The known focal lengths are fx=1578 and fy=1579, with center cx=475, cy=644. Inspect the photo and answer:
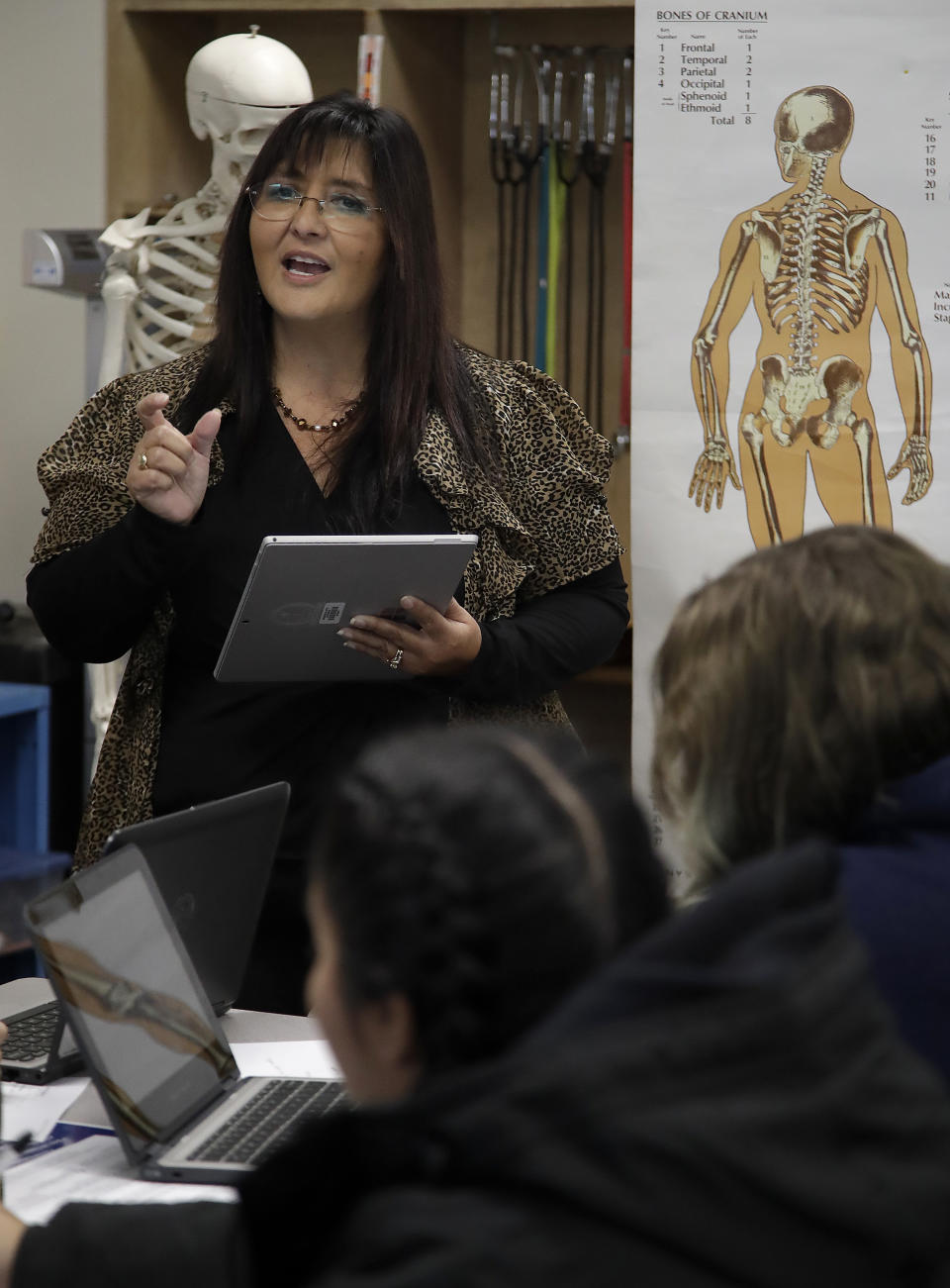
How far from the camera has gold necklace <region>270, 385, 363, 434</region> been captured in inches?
81.7

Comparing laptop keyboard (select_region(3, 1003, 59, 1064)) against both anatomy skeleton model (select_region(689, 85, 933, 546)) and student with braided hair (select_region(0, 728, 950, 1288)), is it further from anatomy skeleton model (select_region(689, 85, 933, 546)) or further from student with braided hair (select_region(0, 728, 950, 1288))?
anatomy skeleton model (select_region(689, 85, 933, 546))

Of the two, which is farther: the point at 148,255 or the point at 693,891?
the point at 148,255

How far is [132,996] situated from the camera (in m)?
1.36

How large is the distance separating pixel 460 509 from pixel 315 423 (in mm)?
228

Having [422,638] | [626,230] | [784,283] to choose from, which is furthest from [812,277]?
[422,638]

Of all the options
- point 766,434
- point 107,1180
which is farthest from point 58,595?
point 766,434

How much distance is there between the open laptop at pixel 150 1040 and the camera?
1.29 meters

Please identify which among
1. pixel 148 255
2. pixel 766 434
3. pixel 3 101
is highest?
pixel 3 101

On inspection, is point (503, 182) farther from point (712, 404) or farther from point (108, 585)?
point (108, 585)

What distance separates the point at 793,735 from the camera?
1111 millimetres

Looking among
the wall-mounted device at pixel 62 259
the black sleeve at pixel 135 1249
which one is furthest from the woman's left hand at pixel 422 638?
the wall-mounted device at pixel 62 259

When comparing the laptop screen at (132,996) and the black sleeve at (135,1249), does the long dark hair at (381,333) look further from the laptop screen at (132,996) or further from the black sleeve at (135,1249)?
the black sleeve at (135,1249)

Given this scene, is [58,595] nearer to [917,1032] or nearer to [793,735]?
[793,735]

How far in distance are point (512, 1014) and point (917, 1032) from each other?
0.36 m
